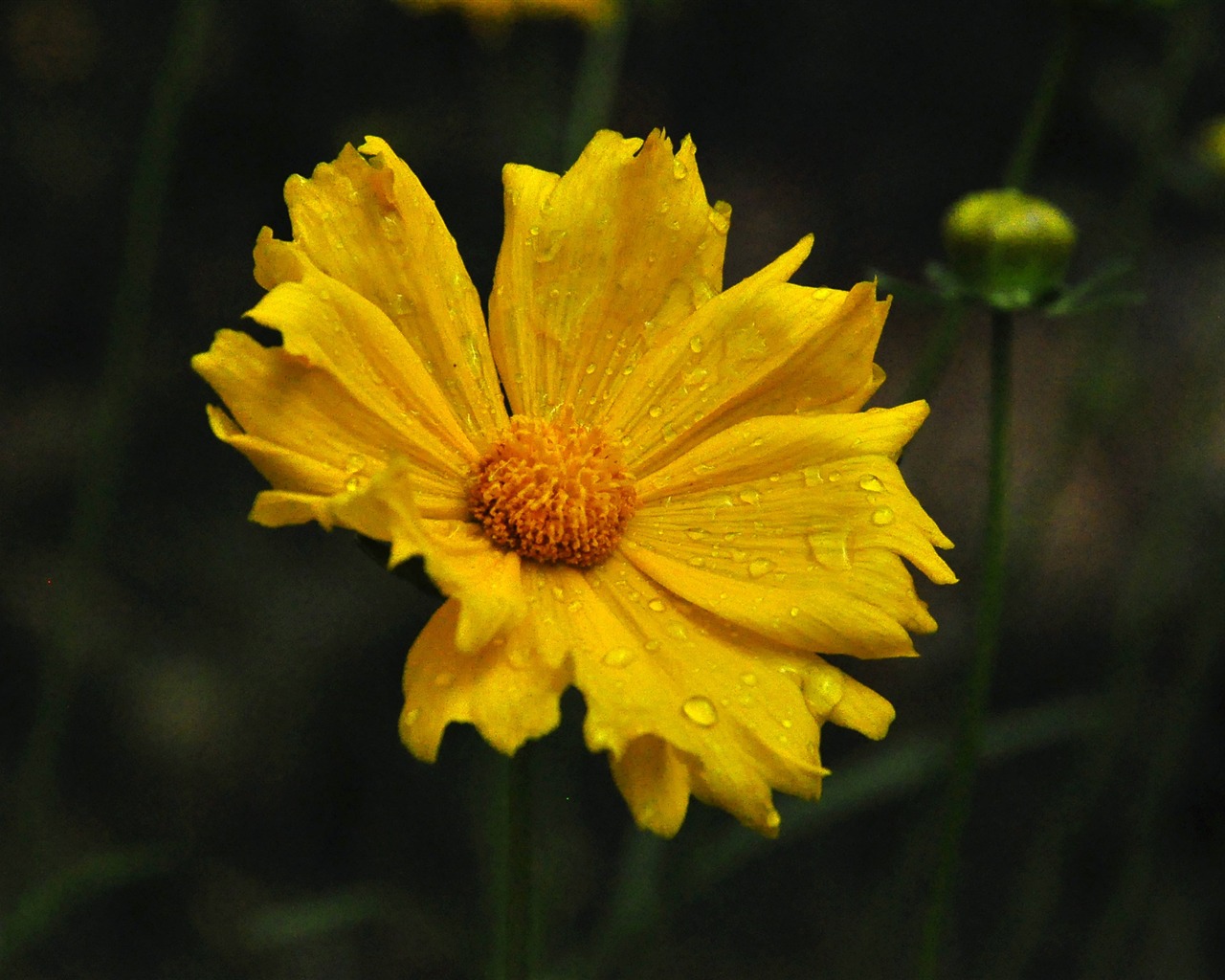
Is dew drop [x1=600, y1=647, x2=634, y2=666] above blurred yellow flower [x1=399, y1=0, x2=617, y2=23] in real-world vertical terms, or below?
below

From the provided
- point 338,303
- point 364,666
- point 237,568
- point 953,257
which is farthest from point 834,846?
point 338,303

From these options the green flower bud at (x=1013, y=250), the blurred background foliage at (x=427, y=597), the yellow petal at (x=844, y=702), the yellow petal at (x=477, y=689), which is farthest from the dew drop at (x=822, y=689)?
the blurred background foliage at (x=427, y=597)

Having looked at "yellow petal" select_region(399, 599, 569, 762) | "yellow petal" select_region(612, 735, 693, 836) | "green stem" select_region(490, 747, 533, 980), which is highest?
"yellow petal" select_region(399, 599, 569, 762)

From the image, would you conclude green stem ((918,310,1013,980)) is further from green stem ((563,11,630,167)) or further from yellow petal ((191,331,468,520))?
green stem ((563,11,630,167))

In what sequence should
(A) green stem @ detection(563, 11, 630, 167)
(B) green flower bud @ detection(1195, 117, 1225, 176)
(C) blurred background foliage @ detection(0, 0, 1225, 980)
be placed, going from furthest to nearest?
(B) green flower bud @ detection(1195, 117, 1225, 176) → (C) blurred background foliage @ detection(0, 0, 1225, 980) → (A) green stem @ detection(563, 11, 630, 167)

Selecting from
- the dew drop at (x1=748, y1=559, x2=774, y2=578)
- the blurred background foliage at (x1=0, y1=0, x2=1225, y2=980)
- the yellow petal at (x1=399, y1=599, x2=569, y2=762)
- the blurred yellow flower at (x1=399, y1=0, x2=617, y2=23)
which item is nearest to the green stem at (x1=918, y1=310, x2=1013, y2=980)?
the dew drop at (x1=748, y1=559, x2=774, y2=578)

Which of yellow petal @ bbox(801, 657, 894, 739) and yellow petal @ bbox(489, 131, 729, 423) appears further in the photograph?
yellow petal @ bbox(489, 131, 729, 423)

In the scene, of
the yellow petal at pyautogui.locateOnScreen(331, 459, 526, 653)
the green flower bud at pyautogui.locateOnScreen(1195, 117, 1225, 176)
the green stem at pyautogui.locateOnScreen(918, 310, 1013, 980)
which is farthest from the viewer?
the green flower bud at pyautogui.locateOnScreen(1195, 117, 1225, 176)
